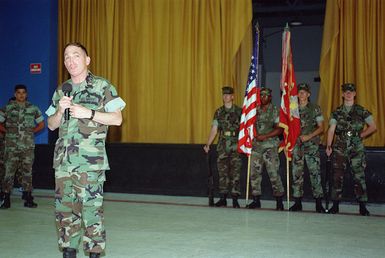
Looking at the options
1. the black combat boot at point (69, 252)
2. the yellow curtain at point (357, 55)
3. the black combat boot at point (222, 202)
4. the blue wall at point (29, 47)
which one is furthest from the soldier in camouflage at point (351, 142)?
the blue wall at point (29, 47)

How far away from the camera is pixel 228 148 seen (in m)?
6.75

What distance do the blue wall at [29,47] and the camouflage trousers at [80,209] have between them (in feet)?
18.1

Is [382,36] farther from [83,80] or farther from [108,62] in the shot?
[83,80]

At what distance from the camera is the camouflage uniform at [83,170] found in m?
3.15

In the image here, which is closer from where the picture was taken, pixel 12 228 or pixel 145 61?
pixel 12 228

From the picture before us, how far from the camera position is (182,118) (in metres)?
8.14

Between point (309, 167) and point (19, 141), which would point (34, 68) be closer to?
point (19, 141)

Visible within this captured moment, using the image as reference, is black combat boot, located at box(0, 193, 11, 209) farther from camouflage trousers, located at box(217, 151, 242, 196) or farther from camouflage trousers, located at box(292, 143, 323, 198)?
camouflage trousers, located at box(292, 143, 323, 198)

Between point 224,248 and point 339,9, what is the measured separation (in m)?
4.59

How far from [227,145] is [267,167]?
2.03 ft

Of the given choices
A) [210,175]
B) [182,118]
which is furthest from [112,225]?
[182,118]

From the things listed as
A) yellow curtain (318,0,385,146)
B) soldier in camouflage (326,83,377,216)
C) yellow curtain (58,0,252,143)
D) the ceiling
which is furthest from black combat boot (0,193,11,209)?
the ceiling

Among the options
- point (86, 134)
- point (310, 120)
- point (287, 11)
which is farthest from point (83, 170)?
point (287, 11)

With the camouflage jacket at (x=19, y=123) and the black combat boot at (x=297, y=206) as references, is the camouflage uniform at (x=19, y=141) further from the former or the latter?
the black combat boot at (x=297, y=206)
